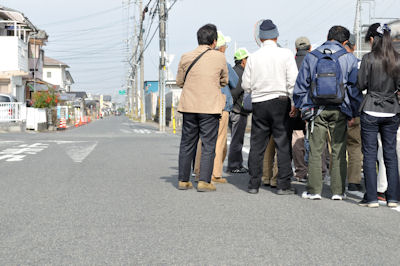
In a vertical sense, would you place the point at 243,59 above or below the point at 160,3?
below

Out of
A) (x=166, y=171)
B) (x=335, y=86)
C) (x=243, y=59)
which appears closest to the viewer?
(x=335, y=86)

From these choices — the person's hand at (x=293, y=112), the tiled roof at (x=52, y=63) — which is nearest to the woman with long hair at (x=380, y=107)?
the person's hand at (x=293, y=112)

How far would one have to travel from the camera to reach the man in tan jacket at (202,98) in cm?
590

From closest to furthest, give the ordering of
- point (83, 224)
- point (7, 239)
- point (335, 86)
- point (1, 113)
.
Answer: point (7, 239), point (83, 224), point (335, 86), point (1, 113)

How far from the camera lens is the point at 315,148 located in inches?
214

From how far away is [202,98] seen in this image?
589 centimetres

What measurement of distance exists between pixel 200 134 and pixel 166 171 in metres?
2.06

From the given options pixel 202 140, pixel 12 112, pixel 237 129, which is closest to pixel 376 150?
pixel 202 140

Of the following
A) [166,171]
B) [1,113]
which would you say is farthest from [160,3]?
[166,171]

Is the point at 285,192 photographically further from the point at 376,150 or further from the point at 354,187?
the point at 376,150

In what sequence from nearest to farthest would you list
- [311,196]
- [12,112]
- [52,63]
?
[311,196], [12,112], [52,63]

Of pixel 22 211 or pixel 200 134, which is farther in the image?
pixel 200 134

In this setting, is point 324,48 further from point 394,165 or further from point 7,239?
point 7,239

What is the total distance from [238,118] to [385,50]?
2959 mm
